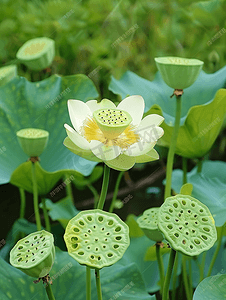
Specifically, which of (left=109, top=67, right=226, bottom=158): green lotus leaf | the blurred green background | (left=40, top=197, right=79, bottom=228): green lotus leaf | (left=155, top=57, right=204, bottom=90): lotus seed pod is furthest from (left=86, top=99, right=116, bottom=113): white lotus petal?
the blurred green background

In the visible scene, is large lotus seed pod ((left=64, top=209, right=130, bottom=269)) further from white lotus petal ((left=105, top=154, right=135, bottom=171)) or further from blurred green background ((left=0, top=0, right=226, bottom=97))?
blurred green background ((left=0, top=0, right=226, bottom=97))

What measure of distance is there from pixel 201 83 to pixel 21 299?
2.88ft

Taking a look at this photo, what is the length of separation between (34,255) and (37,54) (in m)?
0.85

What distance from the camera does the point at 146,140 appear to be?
0.51 metres

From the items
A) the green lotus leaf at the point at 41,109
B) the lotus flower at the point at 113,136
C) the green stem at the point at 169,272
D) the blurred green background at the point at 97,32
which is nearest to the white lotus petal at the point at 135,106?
the lotus flower at the point at 113,136

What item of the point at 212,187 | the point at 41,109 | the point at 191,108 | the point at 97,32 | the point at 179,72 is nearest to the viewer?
the point at 179,72

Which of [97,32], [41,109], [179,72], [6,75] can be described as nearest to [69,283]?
[179,72]

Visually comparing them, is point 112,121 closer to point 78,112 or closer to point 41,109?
point 78,112

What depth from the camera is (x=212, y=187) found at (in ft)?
3.26

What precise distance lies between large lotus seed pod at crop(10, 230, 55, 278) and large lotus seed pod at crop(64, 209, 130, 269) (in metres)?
0.03

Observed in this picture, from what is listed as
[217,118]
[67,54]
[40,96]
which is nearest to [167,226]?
[217,118]

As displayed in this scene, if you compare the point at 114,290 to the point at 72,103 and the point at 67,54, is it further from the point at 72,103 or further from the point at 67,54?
the point at 67,54

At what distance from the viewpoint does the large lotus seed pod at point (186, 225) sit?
1.37 feet

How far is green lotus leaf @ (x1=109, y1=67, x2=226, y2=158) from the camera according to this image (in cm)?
88
